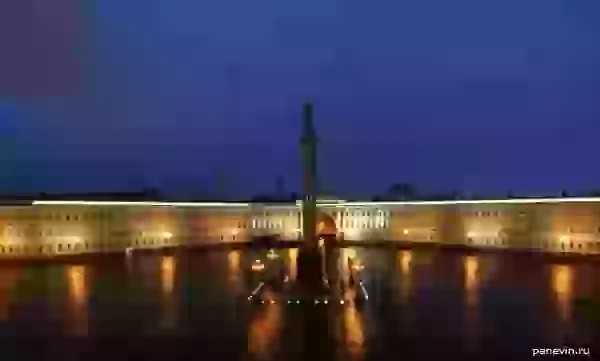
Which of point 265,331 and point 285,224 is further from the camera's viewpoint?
point 285,224

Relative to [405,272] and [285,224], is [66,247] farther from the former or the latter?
[405,272]

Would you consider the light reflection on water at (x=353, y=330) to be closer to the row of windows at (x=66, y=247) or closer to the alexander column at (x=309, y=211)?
the alexander column at (x=309, y=211)

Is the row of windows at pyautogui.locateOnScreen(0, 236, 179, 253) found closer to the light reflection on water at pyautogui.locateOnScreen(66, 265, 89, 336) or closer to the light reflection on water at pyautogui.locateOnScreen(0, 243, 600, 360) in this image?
the light reflection on water at pyautogui.locateOnScreen(0, 243, 600, 360)

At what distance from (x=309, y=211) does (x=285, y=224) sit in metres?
26.3

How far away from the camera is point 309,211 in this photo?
19.8 metres

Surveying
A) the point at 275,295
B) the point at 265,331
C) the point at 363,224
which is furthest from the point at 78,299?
the point at 363,224

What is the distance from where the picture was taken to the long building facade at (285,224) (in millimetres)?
35625

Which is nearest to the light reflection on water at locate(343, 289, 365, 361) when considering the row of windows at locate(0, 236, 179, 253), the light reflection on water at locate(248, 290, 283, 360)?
the light reflection on water at locate(248, 290, 283, 360)

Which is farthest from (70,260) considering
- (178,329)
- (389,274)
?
(178,329)

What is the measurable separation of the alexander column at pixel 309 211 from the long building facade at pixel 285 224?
1801 cm

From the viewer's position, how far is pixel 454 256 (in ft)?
109

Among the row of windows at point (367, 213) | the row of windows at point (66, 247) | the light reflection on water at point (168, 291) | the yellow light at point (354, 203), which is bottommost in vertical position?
the light reflection on water at point (168, 291)

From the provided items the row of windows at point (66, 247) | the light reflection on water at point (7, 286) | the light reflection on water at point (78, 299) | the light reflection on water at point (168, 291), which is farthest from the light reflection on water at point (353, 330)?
the row of windows at point (66, 247)

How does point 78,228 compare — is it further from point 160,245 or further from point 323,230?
point 323,230
